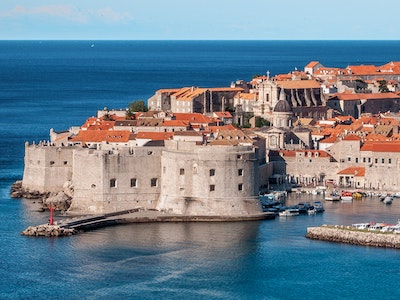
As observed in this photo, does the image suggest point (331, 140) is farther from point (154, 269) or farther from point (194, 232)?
point (154, 269)

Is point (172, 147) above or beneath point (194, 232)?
above

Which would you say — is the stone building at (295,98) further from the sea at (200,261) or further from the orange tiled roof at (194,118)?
the sea at (200,261)

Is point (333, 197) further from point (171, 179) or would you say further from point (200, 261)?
point (200, 261)

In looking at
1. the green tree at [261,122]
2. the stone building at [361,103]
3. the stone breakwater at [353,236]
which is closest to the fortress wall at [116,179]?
the stone breakwater at [353,236]

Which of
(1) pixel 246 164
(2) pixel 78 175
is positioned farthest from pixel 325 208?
(2) pixel 78 175

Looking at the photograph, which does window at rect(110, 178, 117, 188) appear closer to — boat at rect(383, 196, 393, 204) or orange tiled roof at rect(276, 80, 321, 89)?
boat at rect(383, 196, 393, 204)

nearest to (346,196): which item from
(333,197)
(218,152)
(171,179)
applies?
(333,197)
